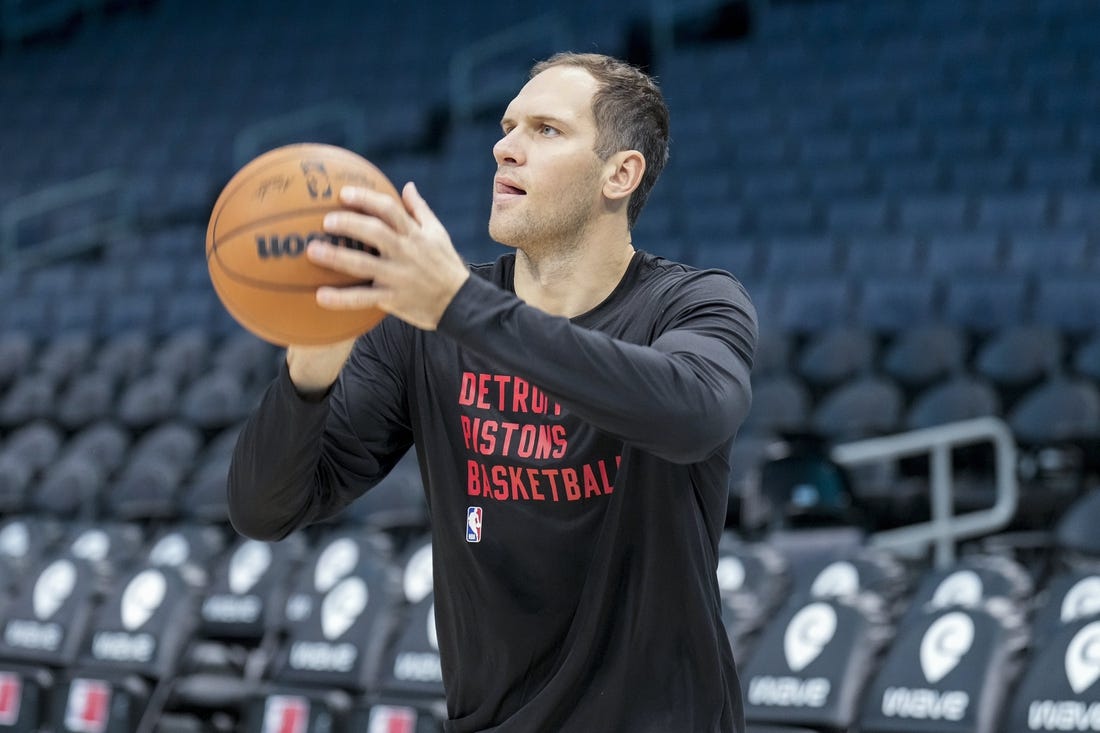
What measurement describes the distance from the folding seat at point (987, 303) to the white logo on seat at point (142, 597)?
13.2 feet

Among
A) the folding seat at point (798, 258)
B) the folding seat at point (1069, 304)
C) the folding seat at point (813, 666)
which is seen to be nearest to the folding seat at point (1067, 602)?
the folding seat at point (813, 666)

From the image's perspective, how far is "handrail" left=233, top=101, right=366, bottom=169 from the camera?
11789 millimetres

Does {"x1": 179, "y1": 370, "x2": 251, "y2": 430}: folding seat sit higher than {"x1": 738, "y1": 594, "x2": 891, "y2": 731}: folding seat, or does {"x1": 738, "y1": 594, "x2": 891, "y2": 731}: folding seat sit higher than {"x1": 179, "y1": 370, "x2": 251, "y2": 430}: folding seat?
{"x1": 179, "y1": 370, "x2": 251, "y2": 430}: folding seat

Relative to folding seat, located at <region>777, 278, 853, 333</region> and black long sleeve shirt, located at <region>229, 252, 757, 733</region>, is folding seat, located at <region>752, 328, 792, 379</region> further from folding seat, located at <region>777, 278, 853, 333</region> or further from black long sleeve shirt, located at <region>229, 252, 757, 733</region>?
black long sleeve shirt, located at <region>229, 252, 757, 733</region>

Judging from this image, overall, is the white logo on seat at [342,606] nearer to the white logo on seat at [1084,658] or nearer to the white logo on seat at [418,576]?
the white logo on seat at [418,576]

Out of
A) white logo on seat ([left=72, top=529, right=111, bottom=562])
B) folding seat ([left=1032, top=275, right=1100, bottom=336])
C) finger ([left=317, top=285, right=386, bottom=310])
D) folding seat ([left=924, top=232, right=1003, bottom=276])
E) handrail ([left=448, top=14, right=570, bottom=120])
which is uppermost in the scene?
handrail ([left=448, top=14, right=570, bottom=120])

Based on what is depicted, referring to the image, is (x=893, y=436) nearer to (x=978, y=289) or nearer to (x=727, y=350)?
(x=978, y=289)

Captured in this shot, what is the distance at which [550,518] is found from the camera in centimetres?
202

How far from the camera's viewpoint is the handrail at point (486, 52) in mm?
11578

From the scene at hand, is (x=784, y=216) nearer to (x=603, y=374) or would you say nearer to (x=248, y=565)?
(x=248, y=565)

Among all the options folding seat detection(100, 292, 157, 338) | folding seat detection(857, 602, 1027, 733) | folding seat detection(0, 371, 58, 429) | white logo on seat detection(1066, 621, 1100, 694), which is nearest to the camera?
white logo on seat detection(1066, 621, 1100, 694)

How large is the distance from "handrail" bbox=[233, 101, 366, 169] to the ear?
383 inches

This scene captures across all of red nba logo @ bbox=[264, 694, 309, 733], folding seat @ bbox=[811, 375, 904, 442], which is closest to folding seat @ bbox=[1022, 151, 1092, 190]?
folding seat @ bbox=[811, 375, 904, 442]

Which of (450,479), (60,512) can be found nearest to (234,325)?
(60,512)
